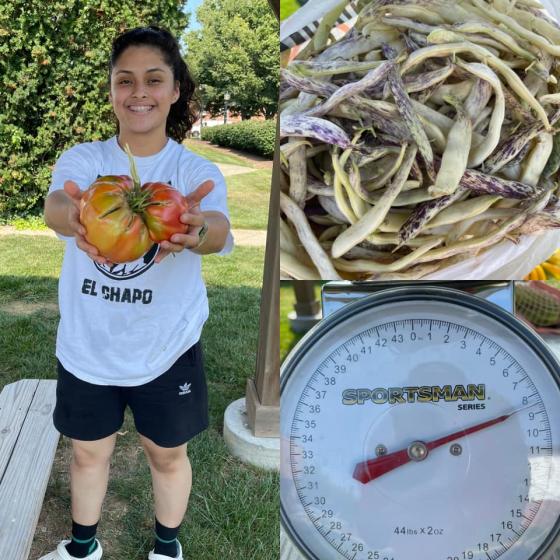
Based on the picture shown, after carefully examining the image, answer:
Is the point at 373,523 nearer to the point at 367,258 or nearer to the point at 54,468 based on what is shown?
the point at 367,258

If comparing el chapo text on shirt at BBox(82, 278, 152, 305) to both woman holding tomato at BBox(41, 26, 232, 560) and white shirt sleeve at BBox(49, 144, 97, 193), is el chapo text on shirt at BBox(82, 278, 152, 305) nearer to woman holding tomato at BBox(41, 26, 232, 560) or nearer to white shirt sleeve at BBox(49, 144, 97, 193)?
woman holding tomato at BBox(41, 26, 232, 560)

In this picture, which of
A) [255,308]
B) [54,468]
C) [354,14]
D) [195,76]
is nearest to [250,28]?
[195,76]

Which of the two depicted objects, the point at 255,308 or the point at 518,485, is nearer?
the point at 518,485

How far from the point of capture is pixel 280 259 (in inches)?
23.5

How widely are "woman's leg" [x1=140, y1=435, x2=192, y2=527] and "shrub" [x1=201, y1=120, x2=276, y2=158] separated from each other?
0.64m

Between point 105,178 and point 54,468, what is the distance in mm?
1290

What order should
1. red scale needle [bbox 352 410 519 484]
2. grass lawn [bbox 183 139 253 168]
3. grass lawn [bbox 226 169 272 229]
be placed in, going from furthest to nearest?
grass lawn [bbox 226 169 272 229], grass lawn [bbox 183 139 253 168], red scale needle [bbox 352 410 519 484]

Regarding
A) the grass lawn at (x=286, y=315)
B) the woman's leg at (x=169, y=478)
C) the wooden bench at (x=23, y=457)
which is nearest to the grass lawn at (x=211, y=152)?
the woman's leg at (x=169, y=478)

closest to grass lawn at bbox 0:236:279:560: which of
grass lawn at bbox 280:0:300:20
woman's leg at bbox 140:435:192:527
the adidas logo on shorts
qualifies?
woman's leg at bbox 140:435:192:527

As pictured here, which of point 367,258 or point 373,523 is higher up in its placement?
point 367,258

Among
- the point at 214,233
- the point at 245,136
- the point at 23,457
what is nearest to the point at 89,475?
the point at 23,457

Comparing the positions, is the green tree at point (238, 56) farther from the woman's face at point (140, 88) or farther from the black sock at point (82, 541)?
the black sock at point (82, 541)

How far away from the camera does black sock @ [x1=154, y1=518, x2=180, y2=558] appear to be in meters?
1.47

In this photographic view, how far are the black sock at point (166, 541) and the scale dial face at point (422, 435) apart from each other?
2.95ft
